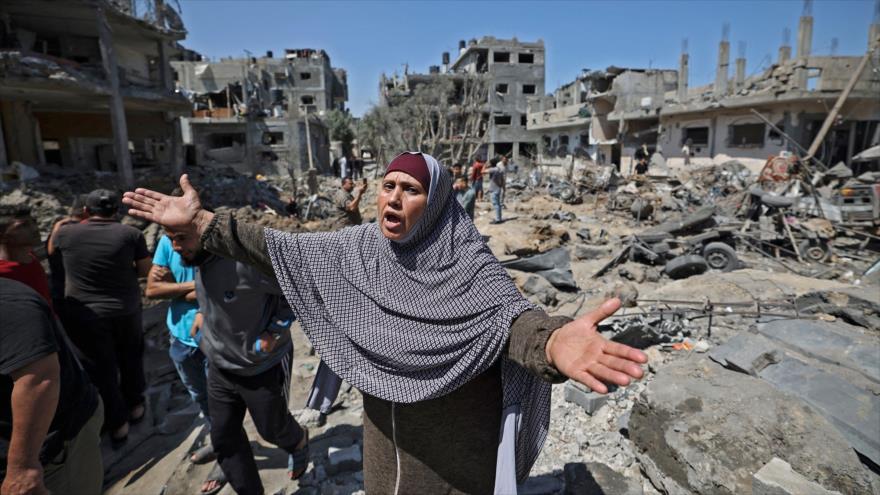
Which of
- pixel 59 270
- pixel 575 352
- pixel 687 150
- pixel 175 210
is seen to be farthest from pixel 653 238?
pixel 687 150

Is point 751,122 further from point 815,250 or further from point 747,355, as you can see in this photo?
point 747,355

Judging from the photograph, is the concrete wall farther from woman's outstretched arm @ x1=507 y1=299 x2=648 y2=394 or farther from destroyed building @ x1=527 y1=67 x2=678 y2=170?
woman's outstretched arm @ x1=507 y1=299 x2=648 y2=394

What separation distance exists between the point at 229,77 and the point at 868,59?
36.5 metres

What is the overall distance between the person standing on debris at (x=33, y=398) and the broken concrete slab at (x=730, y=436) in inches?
113

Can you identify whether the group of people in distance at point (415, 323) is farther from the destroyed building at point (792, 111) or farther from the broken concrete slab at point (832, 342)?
the destroyed building at point (792, 111)

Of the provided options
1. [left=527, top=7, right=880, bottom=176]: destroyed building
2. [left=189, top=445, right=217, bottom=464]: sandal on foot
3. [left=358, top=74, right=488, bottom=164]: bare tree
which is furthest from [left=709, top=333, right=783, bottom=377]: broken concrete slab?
[left=358, top=74, right=488, bottom=164]: bare tree

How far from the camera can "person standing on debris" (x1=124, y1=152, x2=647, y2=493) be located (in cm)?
147

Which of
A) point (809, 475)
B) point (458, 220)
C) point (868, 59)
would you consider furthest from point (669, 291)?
point (868, 59)

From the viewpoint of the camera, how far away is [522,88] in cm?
3781

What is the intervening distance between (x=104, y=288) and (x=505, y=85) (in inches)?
1497

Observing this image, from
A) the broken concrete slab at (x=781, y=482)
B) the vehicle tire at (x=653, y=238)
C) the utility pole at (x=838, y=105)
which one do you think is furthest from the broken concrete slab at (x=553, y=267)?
the utility pole at (x=838, y=105)

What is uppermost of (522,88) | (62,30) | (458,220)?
(522,88)

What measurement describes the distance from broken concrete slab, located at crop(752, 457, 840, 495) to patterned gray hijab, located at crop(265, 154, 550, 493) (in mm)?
1188

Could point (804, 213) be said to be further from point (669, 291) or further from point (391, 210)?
point (391, 210)
